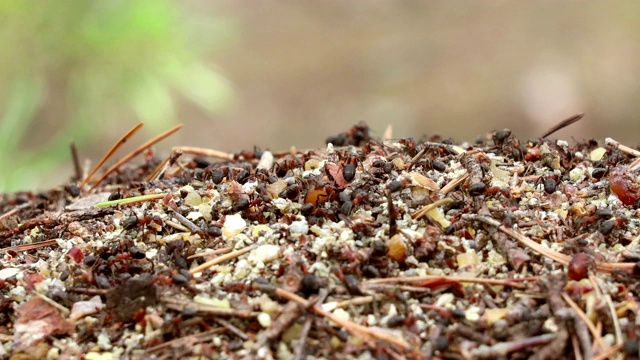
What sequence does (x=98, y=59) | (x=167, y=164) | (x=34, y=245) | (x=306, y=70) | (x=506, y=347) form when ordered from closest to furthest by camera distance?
1. (x=506, y=347)
2. (x=34, y=245)
3. (x=167, y=164)
4. (x=98, y=59)
5. (x=306, y=70)

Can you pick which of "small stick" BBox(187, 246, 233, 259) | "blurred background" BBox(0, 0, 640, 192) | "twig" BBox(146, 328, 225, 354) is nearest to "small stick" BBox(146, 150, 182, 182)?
"small stick" BBox(187, 246, 233, 259)

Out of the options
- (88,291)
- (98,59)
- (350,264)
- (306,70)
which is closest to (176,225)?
(88,291)

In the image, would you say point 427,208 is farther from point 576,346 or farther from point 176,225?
point 176,225

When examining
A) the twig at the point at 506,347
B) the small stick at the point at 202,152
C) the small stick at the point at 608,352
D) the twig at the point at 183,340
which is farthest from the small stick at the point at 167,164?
the small stick at the point at 608,352

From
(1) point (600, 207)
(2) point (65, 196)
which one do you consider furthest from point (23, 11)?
(1) point (600, 207)

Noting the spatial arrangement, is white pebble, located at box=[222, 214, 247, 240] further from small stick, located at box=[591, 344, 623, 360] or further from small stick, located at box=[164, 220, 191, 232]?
small stick, located at box=[591, 344, 623, 360]

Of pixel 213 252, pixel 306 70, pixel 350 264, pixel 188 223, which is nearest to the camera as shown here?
pixel 350 264

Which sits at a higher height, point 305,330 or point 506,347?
point 305,330
